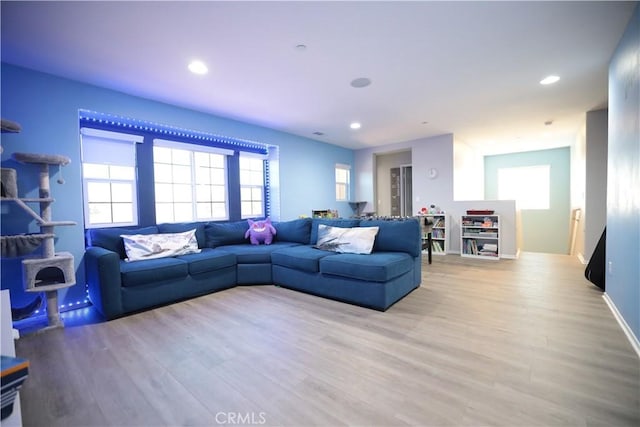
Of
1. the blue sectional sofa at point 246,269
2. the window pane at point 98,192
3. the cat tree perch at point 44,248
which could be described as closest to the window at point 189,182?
the blue sectional sofa at point 246,269

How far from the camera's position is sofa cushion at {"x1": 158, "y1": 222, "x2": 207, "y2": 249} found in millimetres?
3768

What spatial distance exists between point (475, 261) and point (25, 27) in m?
6.47

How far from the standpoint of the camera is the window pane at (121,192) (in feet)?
11.8

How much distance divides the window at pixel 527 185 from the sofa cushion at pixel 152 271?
8359 mm

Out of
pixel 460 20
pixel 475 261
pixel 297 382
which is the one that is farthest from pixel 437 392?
pixel 475 261

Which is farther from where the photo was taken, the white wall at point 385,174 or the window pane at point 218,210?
the white wall at point 385,174

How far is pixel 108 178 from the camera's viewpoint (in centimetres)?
354

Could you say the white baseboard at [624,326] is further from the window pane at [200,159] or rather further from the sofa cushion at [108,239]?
the window pane at [200,159]

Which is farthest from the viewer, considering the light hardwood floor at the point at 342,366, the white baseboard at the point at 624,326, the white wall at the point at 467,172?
the white wall at the point at 467,172

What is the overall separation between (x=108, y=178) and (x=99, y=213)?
46 centimetres

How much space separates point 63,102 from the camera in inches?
118

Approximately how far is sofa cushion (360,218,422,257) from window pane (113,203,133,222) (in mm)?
3292

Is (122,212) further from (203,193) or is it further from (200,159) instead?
(200,159)

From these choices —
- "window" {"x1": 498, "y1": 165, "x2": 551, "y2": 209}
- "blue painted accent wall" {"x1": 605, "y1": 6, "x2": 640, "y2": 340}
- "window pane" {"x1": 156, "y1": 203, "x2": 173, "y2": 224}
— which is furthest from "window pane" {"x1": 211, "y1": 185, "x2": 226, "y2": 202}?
"window" {"x1": 498, "y1": 165, "x2": 551, "y2": 209}
